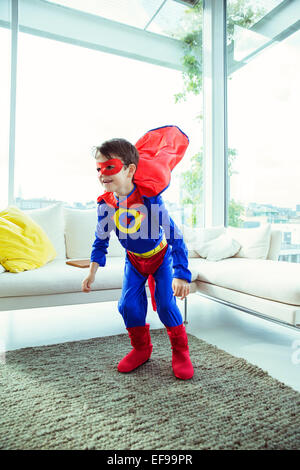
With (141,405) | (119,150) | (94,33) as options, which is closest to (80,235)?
(119,150)

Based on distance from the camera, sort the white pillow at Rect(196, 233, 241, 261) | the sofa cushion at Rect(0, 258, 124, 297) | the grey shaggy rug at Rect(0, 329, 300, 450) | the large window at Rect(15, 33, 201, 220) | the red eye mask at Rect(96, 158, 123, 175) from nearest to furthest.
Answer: the grey shaggy rug at Rect(0, 329, 300, 450), the red eye mask at Rect(96, 158, 123, 175), the sofa cushion at Rect(0, 258, 124, 297), the white pillow at Rect(196, 233, 241, 261), the large window at Rect(15, 33, 201, 220)

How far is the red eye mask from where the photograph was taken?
1204 millimetres

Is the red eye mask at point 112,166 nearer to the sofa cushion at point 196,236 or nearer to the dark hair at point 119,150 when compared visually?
the dark hair at point 119,150

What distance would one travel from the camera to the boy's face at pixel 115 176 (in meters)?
1.21

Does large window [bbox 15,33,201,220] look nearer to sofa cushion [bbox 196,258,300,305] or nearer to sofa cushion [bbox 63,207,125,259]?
sofa cushion [bbox 63,207,125,259]

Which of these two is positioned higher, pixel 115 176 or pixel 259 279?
pixel 115 176

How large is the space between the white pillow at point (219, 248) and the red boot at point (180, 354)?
138cm

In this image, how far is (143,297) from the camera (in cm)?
147

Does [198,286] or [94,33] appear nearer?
[198,286]

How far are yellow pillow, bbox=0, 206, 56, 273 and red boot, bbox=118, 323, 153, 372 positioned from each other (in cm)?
90

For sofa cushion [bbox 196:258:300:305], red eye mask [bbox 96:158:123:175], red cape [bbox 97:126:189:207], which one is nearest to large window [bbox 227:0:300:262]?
sofa cushion [bbox 196:258:300:305]

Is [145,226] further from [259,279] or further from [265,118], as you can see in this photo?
[265,118]

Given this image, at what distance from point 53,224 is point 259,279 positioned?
1.70 metres

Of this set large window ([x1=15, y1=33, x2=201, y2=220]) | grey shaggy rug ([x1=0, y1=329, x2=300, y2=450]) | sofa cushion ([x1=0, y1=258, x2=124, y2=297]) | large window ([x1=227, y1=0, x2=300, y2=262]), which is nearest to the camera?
grey shaggy rug ([x1=0, y1=329, x2=300, y2=450])
